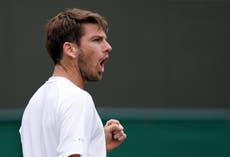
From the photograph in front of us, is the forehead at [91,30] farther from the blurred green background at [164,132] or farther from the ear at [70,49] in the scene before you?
the blurred green background at [164,132]

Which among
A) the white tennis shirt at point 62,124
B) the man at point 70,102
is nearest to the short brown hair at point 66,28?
the man at point 70,102

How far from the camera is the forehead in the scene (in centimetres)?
294

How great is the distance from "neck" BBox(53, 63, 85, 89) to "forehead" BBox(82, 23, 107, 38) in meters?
0.13

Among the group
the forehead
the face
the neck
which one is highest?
the forehead

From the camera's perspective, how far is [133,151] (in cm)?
646

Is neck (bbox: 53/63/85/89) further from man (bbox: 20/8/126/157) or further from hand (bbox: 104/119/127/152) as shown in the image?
hand (bbox: 104/119/127/152)

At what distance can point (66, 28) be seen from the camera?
115 inches

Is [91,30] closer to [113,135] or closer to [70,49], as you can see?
[70,49]

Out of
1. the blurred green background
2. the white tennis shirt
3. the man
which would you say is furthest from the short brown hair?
the blurred green background

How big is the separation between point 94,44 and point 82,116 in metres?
0.36

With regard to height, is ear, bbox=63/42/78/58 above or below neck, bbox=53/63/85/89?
above

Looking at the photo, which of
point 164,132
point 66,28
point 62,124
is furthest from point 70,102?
point 164,132

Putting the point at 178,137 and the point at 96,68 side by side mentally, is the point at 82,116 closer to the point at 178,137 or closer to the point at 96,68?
the point at 96,68

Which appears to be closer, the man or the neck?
the man
